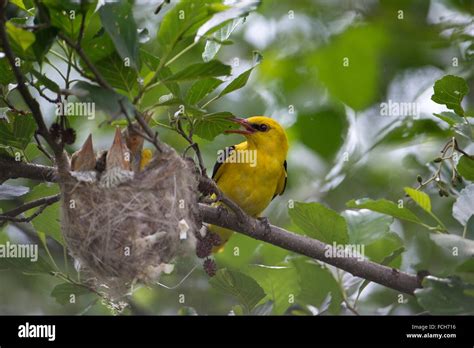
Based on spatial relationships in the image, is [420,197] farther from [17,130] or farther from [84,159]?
[17,130]

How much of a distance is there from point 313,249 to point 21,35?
81.1 inches

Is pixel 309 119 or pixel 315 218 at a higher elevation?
pixel 309 119

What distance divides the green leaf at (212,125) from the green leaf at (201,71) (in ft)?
1.74

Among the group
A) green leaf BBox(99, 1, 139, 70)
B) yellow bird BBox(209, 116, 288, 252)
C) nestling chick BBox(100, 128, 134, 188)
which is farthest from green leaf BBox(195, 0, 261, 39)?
yellow bird BBox(209, 116, 288, 252)

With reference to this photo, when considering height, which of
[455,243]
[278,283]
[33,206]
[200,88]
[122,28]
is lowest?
[278,283]

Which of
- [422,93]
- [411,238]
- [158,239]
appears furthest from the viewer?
[411,238]

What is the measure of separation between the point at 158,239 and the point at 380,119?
2.81 metres

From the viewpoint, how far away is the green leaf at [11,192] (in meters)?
4.00

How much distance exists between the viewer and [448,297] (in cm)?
359

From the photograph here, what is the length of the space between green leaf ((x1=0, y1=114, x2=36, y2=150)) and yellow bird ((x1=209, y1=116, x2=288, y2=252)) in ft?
5.33

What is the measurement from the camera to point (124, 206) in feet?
11.9

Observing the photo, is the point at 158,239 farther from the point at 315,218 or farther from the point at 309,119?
the point at 309,119

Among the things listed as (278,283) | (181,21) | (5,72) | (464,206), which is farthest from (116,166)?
(464,206)
